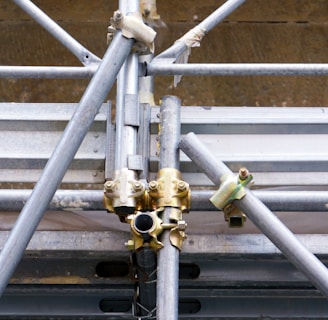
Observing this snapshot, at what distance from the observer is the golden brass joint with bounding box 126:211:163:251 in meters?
2.65

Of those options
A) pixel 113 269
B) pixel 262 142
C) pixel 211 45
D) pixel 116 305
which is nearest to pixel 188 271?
pixel 113 269

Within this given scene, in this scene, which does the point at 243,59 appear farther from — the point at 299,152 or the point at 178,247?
the point at 178,247

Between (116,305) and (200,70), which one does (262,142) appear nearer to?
(200,70)

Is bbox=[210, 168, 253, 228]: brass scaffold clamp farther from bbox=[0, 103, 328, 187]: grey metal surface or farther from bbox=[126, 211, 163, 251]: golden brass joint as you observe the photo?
bbox=[0, 103, 328, 187]: grey metal surface

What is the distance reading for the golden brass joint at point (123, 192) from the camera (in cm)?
269

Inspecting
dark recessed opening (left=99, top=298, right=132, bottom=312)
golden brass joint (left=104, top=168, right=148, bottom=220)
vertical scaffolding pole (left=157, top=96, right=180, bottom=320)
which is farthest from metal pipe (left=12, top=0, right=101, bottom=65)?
dark recessed opening (left=99, top=298, right=132, bottom=312)

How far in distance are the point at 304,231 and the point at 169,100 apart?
29.5 inches

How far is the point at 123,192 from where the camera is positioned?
106 inches

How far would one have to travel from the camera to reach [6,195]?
276 cm

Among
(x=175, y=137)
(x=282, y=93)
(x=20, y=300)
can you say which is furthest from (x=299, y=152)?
(x=282, y=93)

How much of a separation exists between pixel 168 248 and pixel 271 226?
36 centimetres

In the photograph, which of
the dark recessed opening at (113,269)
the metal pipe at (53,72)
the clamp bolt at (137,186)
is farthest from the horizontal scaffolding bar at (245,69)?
the dark recessed opening at (113,269)

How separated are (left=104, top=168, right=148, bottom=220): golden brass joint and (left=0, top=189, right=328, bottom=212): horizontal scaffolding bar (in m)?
0.05

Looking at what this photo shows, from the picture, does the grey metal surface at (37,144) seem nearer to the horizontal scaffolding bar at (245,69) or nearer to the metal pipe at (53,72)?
the metal pipe at (53,72)
